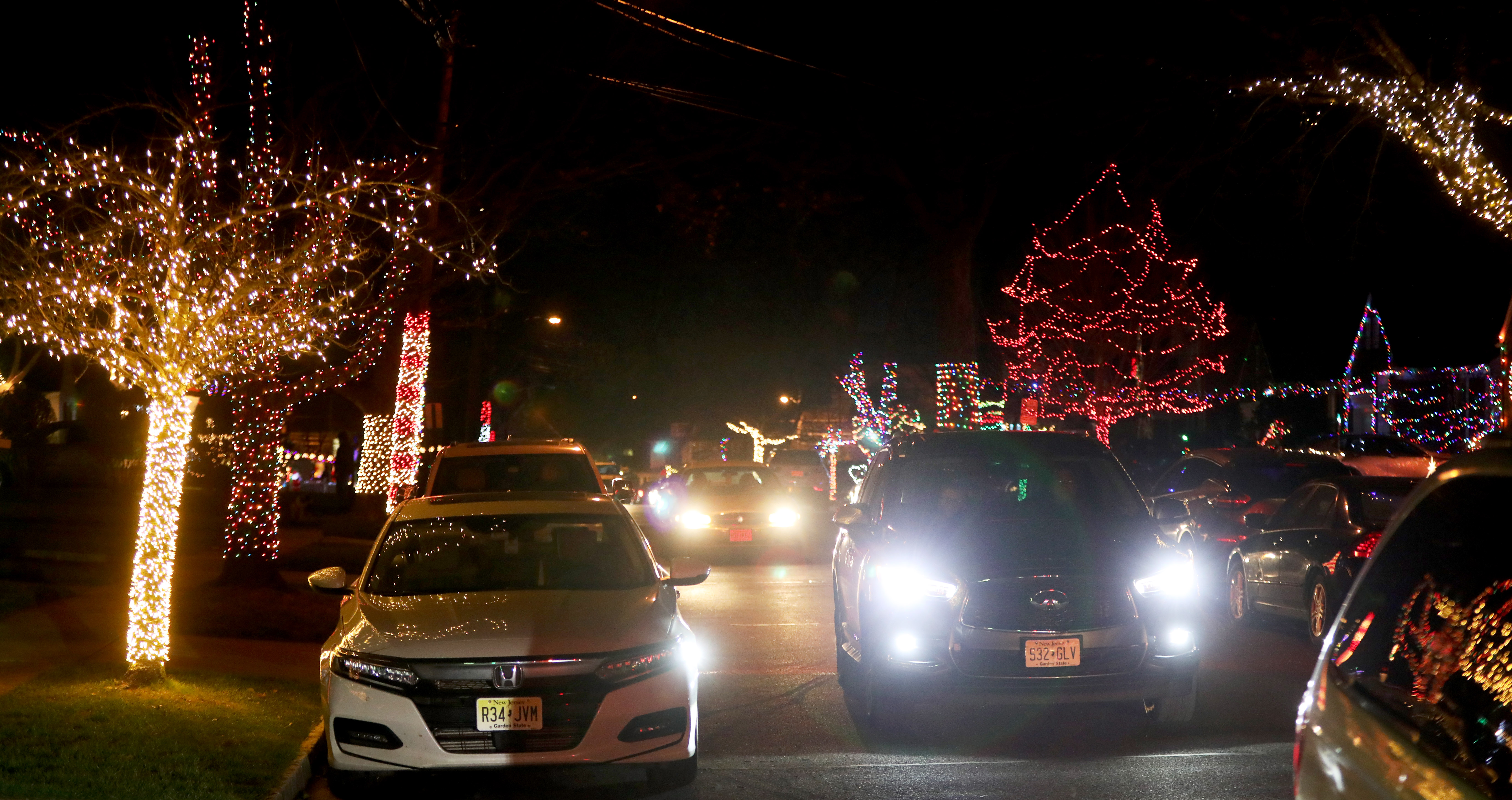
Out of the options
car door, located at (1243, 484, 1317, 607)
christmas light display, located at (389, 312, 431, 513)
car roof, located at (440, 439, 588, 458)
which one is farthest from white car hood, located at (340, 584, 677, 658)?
christmas light display, located at (389, 312, 431, 513)

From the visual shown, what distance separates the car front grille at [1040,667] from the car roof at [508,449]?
8098 mm

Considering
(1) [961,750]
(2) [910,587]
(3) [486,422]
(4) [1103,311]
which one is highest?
(4) [1103,311]

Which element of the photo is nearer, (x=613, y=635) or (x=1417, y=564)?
(x=1417, y=564)

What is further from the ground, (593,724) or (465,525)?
(465,525)

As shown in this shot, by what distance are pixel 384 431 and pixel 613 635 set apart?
1682 centimetres

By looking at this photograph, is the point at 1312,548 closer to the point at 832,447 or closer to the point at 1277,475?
the point at 1277,475

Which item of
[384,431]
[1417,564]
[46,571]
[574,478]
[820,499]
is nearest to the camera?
[1417,564]

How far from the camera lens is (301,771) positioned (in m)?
7.28

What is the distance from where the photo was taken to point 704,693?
10.1 meters

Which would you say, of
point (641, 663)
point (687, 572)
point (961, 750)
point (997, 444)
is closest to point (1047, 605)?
point (961, 750)

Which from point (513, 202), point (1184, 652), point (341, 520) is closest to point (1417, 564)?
point (1184, 652)

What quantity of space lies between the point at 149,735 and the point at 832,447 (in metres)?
39.6

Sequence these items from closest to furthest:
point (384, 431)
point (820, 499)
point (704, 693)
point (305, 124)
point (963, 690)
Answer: point (963, 690), point (704, 693), point (305, 124), point (384, 431), point (820, 499)

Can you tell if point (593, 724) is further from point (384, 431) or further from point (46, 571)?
point (384, 431)
